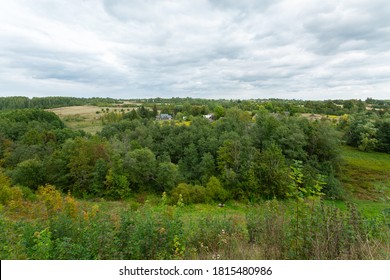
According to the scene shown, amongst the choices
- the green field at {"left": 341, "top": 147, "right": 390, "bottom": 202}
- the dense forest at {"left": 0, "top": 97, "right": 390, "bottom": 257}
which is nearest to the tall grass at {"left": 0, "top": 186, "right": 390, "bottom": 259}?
the dense forest at {"left": 0, "top": 97, "right": 390, "bottom": 257}

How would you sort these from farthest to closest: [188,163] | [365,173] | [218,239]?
[365,173], [188,163], [218,239]

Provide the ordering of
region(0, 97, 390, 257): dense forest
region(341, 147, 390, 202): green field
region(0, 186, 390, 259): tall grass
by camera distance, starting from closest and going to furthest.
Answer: region(0, 186, 390, 259): tall grass
region(0, 97, 390, 257): dense forest
region(341, 147, 390, 202): green field

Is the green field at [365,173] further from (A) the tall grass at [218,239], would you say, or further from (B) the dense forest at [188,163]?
(A) the tall grass at [218,239]

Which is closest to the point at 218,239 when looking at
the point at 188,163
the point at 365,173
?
the point at 188,163

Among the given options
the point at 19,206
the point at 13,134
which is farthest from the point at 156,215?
the point at 13,134

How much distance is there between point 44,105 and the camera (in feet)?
396

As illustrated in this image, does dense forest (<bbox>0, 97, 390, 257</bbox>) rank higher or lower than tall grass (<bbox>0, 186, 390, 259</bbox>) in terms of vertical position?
lower

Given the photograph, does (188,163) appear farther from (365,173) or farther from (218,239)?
(218,239)

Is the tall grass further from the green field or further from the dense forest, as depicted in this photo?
the green field

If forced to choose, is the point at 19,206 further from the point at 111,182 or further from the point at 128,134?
the point at 128,134

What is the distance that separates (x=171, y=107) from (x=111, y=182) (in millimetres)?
67439

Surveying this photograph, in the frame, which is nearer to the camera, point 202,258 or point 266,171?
point 202,258

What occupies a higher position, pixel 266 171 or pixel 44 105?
pixel 44 105

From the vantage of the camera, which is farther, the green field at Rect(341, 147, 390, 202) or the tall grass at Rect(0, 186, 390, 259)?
the green field at Rect(341, 147, 390, 202)
